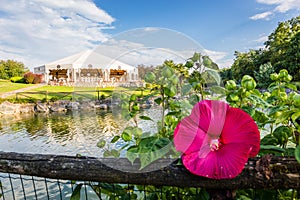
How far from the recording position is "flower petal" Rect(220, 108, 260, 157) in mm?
443

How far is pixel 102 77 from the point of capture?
545 millimetres

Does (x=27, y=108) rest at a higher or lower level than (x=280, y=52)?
lower

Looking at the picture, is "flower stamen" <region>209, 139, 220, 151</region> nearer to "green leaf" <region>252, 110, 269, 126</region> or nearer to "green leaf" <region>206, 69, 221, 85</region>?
"green leaf" <region>206, 69, 221, 85</region>

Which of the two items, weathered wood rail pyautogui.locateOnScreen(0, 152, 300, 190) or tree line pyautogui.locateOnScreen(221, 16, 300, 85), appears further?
tree line pyautogui.locateOnScreen(221, 16, 300, 85)

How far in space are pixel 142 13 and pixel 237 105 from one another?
0.34 metres

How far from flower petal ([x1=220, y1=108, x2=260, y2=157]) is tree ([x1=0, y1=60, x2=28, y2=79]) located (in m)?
30.6

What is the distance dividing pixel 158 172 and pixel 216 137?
17 cm

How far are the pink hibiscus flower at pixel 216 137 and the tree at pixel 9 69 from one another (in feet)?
100

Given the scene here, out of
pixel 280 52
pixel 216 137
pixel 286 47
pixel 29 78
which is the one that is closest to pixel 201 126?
pixel 216 137

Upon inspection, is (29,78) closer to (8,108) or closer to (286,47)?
(8,108)

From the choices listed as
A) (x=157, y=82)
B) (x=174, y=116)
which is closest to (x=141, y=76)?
(x=157, y=82)

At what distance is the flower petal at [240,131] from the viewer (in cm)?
44

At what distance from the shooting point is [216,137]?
46 centimetres

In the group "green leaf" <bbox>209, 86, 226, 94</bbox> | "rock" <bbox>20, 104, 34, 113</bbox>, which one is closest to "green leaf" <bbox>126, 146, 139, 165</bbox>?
"green leaf" <bbox>209, 86, 226, 94</bbox>
